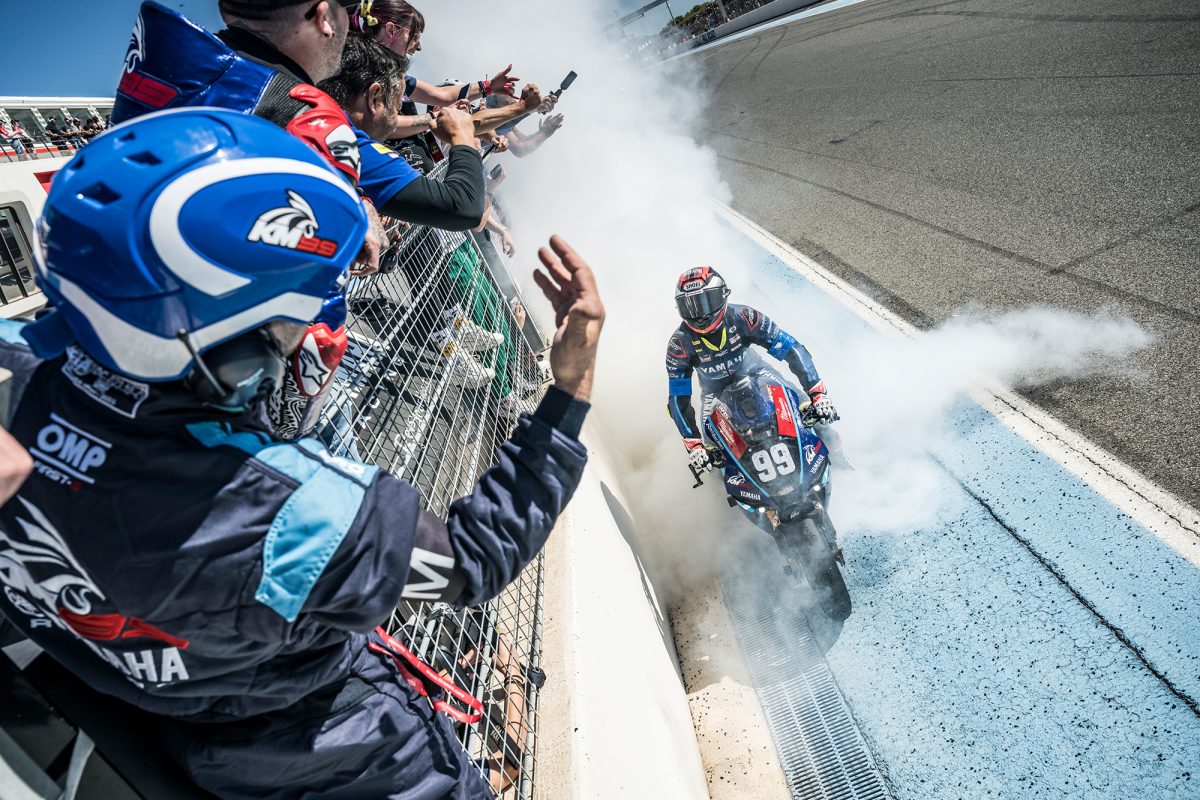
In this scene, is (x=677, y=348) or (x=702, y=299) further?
(x=677, y=348)

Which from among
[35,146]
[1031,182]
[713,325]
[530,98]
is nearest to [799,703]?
[713,325]

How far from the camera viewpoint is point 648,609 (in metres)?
4.41

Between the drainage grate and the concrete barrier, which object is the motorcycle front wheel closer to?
the drainage grate

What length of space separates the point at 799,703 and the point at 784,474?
4.31 feet

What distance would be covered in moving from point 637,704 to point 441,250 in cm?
273

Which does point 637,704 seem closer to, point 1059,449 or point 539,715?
point 539,715

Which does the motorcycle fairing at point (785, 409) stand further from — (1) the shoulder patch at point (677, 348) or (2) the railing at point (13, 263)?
(2) the railing at point (13, 263)

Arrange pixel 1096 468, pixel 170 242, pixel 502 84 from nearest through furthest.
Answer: pixel 170 242
pixel 1096 468
pixel 502 84

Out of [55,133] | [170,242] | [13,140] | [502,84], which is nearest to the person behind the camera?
[170,242]

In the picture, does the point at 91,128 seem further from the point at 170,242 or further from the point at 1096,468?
the point at 1096,468

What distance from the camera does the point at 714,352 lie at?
16.2 feet

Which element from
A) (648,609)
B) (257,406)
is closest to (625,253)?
(648,609)

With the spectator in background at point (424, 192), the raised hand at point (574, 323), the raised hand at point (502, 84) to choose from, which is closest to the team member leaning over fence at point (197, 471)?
the raised hand at point (574, 323)

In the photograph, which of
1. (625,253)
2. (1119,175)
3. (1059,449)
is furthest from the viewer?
(625,253)
